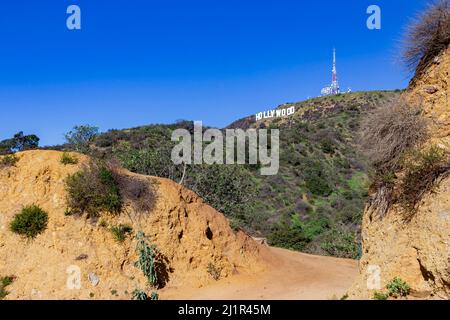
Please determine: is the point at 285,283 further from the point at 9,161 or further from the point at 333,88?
the point at 333,88

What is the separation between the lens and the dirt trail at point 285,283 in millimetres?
11016

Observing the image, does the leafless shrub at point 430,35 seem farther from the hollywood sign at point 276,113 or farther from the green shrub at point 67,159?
the hollywood sign at point 276,113

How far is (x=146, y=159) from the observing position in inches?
853

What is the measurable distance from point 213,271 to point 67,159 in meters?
5.37

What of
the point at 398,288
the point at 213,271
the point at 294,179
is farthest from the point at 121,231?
the point at 294,179

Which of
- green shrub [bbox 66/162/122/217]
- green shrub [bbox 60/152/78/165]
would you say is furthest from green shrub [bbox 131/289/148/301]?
green shrub [bbox 60/152/78/165]

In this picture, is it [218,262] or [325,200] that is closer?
[218,262]

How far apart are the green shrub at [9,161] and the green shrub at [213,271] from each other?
6.33 m

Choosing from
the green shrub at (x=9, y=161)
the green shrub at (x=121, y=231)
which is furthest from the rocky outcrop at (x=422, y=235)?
the green shrub at (x=9, y=161)

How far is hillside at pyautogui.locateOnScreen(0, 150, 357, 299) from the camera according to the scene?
10766mm

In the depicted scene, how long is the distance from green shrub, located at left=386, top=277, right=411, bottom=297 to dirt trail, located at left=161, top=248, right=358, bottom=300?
2605 millimetres
